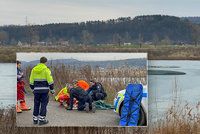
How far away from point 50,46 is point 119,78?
1044 millimetres

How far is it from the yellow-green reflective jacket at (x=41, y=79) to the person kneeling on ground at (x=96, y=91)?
544 mm

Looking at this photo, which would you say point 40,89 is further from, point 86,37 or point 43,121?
point 86,37

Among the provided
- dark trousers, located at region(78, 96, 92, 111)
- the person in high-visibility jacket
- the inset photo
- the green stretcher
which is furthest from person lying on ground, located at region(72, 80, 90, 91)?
the person in high-visibility jacket

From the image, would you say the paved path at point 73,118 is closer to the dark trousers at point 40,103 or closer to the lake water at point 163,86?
the dark trousers at point 40,103

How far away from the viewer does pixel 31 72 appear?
7797 mm

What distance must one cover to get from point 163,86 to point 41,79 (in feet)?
12.7

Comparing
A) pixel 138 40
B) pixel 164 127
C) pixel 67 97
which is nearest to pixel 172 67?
pixel 164 127

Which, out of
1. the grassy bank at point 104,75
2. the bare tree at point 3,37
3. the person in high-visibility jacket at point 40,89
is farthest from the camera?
the bare tree at point 3,37

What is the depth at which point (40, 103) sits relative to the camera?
8.02 metres

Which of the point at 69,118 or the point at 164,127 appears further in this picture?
the point at 164,127

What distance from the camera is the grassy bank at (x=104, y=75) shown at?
763cm

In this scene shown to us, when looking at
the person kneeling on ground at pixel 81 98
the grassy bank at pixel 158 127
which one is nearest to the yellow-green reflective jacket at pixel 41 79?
the person kneeling on ground at pixel 81 98

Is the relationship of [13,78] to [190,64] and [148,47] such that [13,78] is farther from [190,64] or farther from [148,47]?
[190,64]

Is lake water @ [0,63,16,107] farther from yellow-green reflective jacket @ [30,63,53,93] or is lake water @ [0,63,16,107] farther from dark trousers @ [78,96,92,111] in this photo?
dark trousers @ [78,96,92,111]
